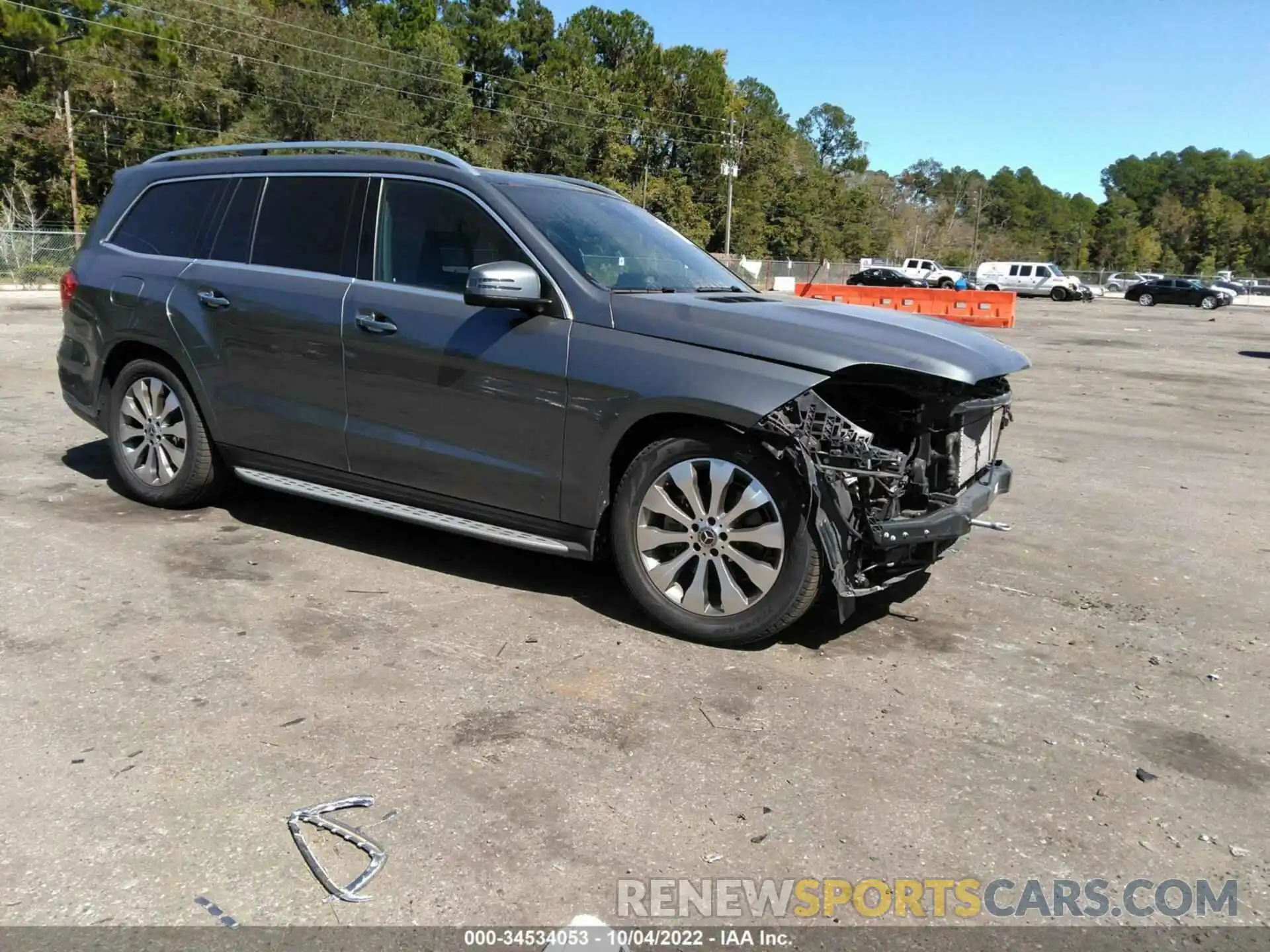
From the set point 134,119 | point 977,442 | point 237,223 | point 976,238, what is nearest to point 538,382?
point 977,442

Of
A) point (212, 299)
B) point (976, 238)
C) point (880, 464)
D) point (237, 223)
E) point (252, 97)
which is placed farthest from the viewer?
point (976, 238)

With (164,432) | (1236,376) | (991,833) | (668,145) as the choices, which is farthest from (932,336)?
(668,145)

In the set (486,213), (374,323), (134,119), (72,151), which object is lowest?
(374,323)

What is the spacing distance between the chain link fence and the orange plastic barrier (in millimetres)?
21744

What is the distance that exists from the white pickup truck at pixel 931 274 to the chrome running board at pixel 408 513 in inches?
1912

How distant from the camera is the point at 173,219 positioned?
547 cm

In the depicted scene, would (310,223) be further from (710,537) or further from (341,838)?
(341,838)

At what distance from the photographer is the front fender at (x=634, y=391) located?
3717 mm

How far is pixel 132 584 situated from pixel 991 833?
375 cm

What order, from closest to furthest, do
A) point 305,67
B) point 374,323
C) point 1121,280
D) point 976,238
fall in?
point 374,323 → point 305,67 → point 1121,280 → point 976,238

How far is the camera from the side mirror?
398 centimetres

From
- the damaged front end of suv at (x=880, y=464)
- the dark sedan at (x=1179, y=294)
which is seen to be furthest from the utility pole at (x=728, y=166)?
the damaged front end of suv at (x=880, y=464)

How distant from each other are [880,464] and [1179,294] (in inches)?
2044

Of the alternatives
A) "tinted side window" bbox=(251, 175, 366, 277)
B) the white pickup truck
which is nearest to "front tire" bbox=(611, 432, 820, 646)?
"tinted side window" bbox=(251, 175, 366, 277)
